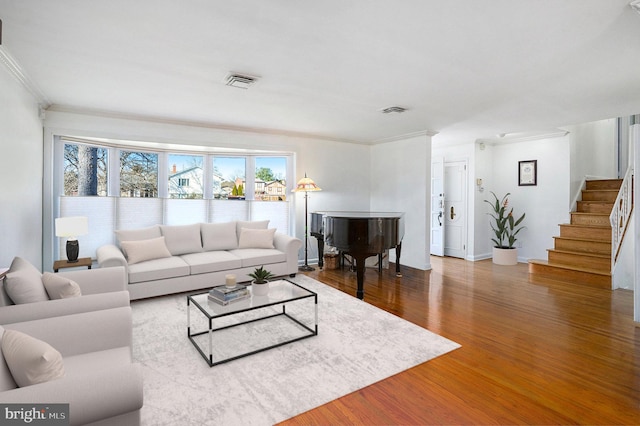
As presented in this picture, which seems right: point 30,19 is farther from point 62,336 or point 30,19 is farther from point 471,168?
point 471,168

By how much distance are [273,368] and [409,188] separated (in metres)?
4.41

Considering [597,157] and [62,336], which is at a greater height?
[597,157]

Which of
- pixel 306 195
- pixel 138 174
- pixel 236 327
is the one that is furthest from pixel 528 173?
pixel 138 174

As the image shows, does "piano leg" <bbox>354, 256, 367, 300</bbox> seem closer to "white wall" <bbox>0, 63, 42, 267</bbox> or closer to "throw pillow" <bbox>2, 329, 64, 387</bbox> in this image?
"throw pillow" <bbox>2, 329, 64, 387</bbox>

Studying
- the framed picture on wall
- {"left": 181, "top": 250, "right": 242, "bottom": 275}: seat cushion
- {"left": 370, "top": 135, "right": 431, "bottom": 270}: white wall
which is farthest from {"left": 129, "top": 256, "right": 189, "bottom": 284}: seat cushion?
the framed picture on wall

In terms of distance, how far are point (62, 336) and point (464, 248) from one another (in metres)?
6.79

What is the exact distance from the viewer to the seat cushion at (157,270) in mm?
3848

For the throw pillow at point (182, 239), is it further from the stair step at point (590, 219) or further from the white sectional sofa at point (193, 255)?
the stair step at point (590, 219)

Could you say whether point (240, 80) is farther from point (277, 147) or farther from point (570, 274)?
point (570, 274)

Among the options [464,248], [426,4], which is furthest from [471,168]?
[426,4]

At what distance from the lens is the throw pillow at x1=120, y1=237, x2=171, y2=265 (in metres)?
4.10

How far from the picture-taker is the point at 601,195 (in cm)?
601

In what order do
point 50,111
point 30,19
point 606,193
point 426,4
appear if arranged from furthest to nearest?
point 606,193
point 50,111
point 30,19
point 426,4

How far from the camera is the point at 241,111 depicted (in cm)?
441
